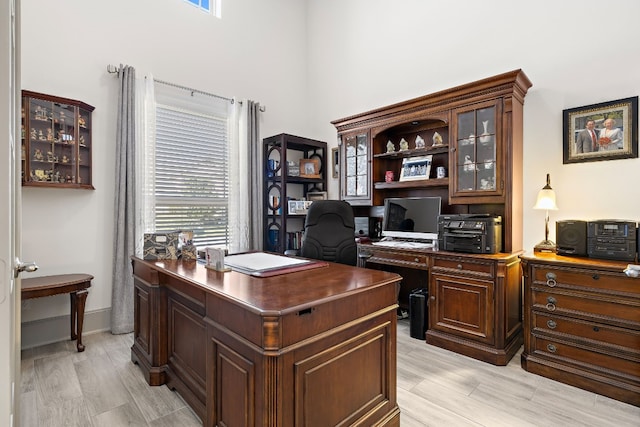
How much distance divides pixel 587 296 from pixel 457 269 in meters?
0.89

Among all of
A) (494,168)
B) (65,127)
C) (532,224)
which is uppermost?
(65,127)

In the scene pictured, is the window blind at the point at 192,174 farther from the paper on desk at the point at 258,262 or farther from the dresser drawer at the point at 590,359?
the dresser drawer at the point at 590,359

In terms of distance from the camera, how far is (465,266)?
281 centimetres

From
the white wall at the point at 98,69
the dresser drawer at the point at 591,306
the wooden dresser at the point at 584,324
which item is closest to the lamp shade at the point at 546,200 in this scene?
the wooden dresser at the point at 584,324

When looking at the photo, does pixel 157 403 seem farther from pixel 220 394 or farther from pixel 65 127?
pixel 65 127

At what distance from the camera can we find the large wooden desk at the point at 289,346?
1277 millimetres

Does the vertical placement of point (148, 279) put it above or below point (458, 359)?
above

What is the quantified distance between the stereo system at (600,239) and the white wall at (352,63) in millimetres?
317

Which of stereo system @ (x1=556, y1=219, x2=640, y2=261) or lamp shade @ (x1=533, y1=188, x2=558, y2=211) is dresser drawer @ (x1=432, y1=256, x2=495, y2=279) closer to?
stereo system @ (x1=556, y1=219, x2=640, y2=261)

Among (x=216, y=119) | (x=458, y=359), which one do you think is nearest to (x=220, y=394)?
(x=458, y=359)

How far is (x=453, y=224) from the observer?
295 centimetres

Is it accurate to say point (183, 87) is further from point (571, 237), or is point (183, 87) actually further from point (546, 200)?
point (571, 237)

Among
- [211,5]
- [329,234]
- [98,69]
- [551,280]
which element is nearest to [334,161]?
[329,234]

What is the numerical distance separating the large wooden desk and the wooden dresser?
1398mm
